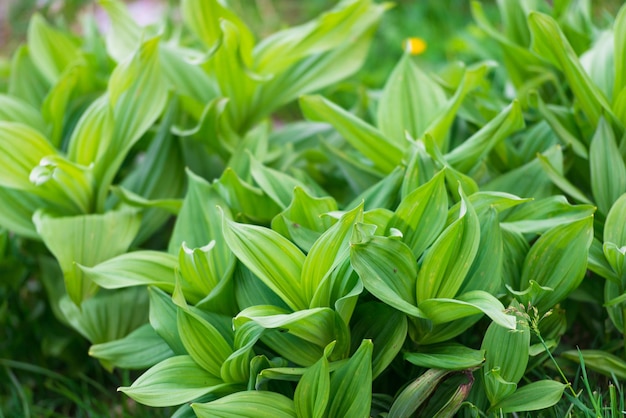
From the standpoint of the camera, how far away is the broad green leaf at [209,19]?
7.51 ft

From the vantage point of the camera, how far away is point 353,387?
151cm

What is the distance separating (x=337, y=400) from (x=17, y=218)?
3.72 ft

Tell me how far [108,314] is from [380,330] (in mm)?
794

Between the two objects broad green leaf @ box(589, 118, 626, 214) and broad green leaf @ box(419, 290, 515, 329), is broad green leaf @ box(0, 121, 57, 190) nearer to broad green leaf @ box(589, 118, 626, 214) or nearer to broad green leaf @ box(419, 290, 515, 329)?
broad green leaf @ box(419, 290, 515, 329)

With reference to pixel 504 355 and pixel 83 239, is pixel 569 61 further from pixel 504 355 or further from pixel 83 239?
pixel 83 239

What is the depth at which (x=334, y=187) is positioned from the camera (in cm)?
232

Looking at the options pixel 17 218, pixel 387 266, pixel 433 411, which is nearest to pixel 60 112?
pixel 17 218

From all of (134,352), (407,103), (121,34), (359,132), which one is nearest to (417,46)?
(407,103)

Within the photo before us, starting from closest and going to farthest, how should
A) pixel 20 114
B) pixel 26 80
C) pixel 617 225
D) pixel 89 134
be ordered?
1. pixel 617 225
2. pixel 89 134
3. pixel 20 114
4. pixel 26 80

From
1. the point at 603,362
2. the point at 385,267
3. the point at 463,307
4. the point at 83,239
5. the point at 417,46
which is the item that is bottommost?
the point at 417,46

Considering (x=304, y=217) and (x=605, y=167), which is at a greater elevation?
(x=304, y=217)

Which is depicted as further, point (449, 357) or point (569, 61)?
point (569, 61)

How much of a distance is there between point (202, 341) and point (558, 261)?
80 centimetres

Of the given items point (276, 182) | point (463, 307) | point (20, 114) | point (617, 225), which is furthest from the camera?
point (20, 114)
